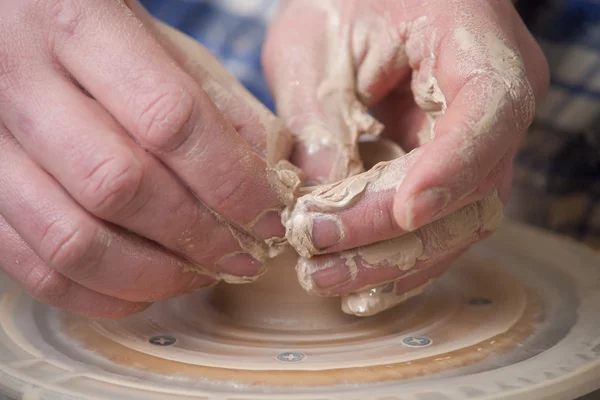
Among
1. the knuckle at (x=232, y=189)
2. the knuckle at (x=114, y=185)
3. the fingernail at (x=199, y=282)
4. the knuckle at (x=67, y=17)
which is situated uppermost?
the knuckle at (x=67, y=17)

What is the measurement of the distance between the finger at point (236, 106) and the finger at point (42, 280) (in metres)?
0.33

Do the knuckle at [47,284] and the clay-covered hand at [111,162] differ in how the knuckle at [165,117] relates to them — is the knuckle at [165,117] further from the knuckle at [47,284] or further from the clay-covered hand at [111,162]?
the knuckle at [47,284]

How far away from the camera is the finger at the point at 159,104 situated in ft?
2.71

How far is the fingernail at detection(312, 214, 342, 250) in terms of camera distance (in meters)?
0.88

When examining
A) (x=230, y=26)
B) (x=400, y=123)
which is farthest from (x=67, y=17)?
(x=230, y=26)

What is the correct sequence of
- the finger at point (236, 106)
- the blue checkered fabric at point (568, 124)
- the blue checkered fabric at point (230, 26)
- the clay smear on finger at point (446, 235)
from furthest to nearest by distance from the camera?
the blue checkered fabric at point (230, 26) → the blue checkered fabric at point (568, 124) → the finger at point (236, 106) → the clay smear on finger at point (446, 235)

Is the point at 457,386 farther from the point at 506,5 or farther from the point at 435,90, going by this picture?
the point at 506,5

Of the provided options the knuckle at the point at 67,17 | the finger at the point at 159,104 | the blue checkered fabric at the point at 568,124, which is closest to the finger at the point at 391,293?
the finger at the point at 159,104

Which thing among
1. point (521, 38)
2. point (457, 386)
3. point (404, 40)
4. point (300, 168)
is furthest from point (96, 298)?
point (521, 38)

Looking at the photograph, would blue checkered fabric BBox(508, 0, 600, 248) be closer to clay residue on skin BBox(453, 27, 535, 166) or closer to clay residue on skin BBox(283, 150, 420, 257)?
clay residue on skin BBox(453, 27, 535, 166)

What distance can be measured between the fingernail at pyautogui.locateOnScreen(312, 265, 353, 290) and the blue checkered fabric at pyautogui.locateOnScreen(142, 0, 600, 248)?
1.12 metres

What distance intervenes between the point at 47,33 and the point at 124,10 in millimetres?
106

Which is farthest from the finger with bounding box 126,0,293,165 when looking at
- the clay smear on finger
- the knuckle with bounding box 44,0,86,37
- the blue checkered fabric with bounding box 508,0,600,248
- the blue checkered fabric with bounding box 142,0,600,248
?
the blue checkered fabric with bounding box 508,0,600,248

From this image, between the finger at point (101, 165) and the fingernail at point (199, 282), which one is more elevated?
the finger at point (101, 165)
